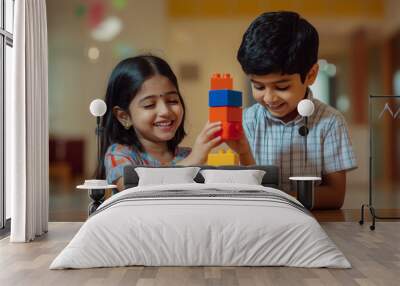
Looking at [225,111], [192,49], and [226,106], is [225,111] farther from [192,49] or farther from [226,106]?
[192,49]

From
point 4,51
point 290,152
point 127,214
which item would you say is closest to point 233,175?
point 290,152

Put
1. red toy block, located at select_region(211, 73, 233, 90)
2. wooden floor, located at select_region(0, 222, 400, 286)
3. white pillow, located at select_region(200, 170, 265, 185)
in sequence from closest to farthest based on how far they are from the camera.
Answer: wooden floor, located at select_region(0, 222, 400, 286), white pillow, located at select_region(200, 170, 265, 185), red toy block, located at select_region(211, 73, 233, 90)

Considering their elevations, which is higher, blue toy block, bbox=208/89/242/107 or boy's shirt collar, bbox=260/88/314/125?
blue toy block, bbox=208/89/242/107

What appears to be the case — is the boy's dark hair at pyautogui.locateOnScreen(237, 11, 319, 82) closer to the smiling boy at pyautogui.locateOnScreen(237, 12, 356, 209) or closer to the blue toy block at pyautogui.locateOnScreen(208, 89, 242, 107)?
the smiling boy at pyautogui.locateOnScreen(237, 12, 356, 209)

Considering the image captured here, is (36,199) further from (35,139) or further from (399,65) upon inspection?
(399,65)

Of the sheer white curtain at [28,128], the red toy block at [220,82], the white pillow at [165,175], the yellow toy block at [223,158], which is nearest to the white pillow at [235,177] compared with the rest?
the white pillow at [165,175]

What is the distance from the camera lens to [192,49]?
7656 mm

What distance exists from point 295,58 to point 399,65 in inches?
51.7

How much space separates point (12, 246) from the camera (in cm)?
584

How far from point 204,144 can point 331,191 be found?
5.28 feet

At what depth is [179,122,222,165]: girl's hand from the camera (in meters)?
7.42

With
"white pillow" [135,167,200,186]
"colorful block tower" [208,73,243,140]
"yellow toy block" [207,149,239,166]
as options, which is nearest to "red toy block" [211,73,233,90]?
"colorful block tower" [208,73,243,140]

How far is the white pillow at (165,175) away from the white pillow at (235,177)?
0.20 metres

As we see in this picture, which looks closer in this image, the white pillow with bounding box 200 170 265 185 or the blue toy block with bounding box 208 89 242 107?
the white pillow with bounding box 200 170 265 185
